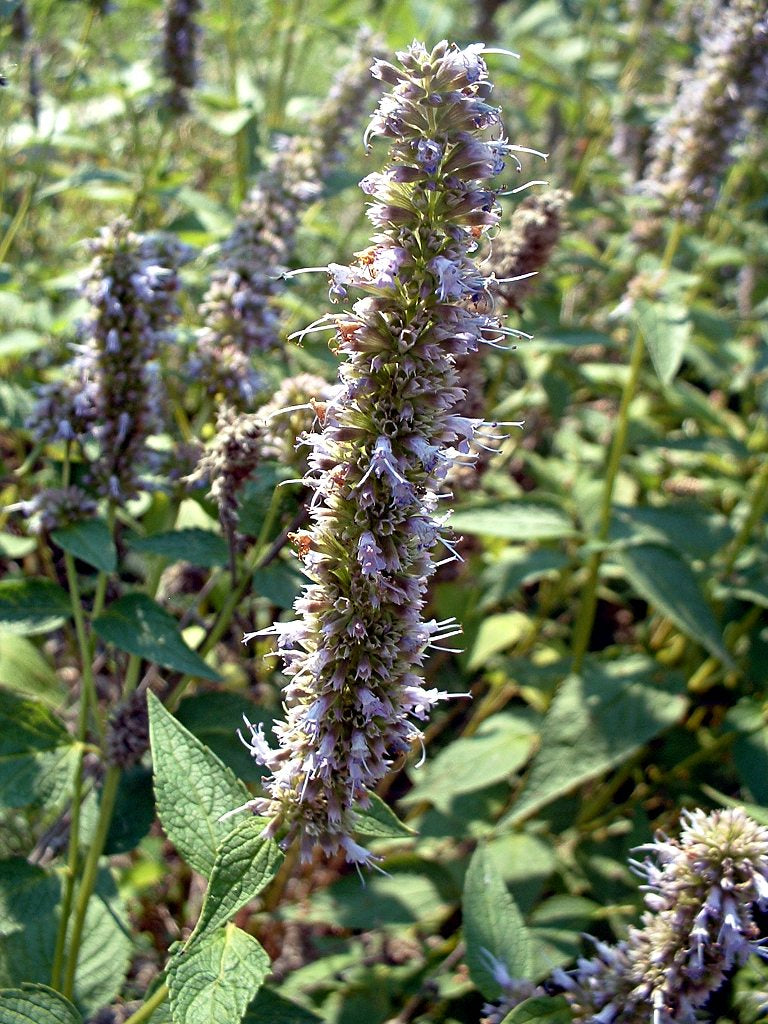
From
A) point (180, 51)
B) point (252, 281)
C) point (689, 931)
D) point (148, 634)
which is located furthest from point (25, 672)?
point (180, 51)

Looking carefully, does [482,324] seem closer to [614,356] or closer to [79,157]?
[614,356]

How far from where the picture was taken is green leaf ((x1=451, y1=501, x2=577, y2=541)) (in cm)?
329

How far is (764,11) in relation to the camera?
356cm

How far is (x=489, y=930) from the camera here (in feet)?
7.29

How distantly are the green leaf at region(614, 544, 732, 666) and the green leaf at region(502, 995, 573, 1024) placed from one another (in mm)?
1515

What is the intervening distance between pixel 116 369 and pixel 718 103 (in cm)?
243

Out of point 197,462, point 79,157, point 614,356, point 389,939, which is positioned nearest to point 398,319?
point 197,462

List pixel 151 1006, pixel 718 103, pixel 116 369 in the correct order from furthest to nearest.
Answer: pixel 718 103 < pixel 116 369 < pixel 151 1006

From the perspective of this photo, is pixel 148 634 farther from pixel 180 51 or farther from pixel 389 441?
pixel 180 51

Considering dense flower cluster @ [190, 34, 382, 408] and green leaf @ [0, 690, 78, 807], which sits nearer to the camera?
green leaf @ [0, 690, 78, 807]

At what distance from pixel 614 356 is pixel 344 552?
430cm

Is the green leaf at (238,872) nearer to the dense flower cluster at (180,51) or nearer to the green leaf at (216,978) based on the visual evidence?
the green leaf at (216,978)

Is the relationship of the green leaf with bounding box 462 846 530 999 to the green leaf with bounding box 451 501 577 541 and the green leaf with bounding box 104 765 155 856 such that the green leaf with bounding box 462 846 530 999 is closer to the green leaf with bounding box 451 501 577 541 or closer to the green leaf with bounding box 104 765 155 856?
the green leaf with bounding box 104 765 155 856

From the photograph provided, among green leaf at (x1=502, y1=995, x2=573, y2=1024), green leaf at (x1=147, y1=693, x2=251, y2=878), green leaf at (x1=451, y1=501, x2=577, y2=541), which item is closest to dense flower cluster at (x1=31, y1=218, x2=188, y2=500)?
green leaf at (x1=147, y1=693, x2=251, y2=878)
